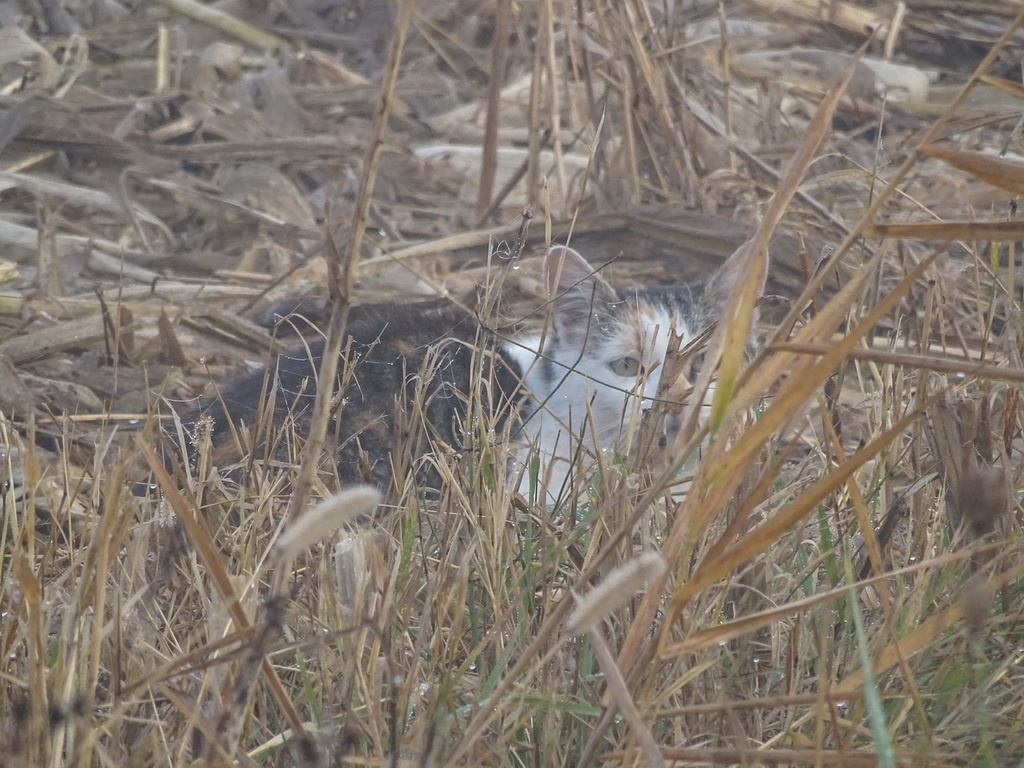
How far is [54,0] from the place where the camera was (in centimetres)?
544

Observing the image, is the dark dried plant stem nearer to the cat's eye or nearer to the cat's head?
the cat's head

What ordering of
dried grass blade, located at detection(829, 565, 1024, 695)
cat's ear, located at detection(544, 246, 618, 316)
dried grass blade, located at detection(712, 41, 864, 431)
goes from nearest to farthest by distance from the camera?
dried grass blade, located at detection(712, 41, 864, 431) → dried grass blade, located at detection(829, 565, 1024, 695) → cat's ear, located at detection(544, 246, 618, 316)

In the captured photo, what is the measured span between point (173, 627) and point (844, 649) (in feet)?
2.83

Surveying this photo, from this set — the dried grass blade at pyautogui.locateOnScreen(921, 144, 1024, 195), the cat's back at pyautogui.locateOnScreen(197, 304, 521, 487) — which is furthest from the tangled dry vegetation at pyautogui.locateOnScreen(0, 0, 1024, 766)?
the cat's back at pyautogui.locateOnScreen(197, 304, 521, 487)

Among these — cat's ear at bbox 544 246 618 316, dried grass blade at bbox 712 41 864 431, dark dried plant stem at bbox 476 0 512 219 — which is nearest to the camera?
dried grass blade at bbox 712 41 864 431

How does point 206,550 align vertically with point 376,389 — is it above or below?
above

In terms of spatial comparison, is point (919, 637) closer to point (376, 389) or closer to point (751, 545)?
point (751, 545)

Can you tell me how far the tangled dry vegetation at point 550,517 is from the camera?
1.19 meters

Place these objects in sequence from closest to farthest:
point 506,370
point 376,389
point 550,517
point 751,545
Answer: point 751,545
point 550,517
point 376,389
point 506,370

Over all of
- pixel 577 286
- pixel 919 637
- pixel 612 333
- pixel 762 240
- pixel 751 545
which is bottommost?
pixel 612 333

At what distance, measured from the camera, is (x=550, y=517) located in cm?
171

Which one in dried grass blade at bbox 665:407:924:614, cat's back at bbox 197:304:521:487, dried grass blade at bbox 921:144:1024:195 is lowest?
cat's back at bbox 197:304:521:487

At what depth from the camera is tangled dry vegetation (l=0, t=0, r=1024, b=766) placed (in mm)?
1189

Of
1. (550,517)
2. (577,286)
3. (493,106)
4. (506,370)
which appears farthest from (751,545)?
(493,106)
